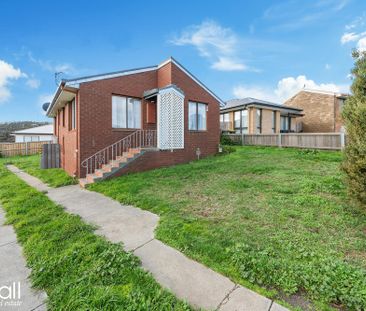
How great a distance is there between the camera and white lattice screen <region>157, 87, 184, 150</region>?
31.3ft

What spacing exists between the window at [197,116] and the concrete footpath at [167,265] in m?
7.37

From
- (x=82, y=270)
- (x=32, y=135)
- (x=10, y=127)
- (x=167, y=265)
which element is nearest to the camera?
(x=82, y=270)

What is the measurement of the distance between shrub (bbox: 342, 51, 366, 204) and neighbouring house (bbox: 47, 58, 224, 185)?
708cm

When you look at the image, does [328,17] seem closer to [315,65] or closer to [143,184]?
[315,65]

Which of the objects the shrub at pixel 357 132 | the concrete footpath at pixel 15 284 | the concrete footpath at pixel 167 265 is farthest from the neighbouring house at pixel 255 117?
the concrete footpath at pixel 15 284

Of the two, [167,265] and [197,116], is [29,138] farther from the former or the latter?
[167,265]

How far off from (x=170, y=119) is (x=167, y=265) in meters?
7.83

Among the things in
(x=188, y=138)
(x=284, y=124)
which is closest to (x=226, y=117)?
(x=284, y=124)

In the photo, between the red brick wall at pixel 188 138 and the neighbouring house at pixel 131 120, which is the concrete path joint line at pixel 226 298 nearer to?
the neighbouring house at pixel 131 120

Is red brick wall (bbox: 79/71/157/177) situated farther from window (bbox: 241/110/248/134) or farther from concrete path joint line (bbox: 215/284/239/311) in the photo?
window (bbox: 241/110/248/134)

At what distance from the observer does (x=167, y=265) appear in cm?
279

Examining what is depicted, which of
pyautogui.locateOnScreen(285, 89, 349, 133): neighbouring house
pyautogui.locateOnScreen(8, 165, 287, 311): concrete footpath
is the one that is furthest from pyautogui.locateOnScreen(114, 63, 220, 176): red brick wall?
pyautogui.locateOnScreen(285, 89, 349, 133): neighbouring house

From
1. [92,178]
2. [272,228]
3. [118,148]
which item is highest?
[118,148]

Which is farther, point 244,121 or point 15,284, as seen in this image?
point 244,121
